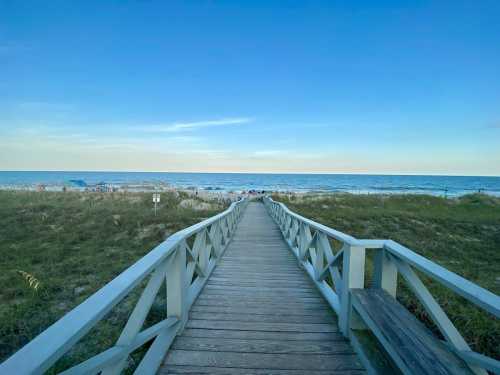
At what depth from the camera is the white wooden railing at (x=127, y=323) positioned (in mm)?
932

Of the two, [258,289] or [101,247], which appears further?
[101,247]

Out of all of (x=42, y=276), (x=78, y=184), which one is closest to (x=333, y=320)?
(x=42, y=276)

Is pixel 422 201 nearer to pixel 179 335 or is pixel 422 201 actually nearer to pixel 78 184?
pixel 179 335

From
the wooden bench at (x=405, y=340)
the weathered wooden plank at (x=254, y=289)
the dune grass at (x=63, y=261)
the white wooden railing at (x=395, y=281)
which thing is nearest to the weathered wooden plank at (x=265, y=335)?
the white wooden railing at (x=395, y=281)

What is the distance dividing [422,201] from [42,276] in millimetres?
26191

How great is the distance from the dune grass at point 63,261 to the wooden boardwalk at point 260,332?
0.77m

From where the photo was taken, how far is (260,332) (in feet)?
8.86

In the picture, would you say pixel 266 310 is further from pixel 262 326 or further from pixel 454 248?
pixel 454 248

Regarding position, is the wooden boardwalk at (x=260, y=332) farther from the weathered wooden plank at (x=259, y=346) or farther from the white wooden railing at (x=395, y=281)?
the white wooden railing at (x=395, y=281)

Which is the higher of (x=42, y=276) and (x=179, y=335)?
(x=179, y=335)

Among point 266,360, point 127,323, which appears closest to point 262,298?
point 266,360

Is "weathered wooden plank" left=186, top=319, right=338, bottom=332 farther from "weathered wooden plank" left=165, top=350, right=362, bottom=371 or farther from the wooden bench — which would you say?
the wooden bench

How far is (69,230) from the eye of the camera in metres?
9.65

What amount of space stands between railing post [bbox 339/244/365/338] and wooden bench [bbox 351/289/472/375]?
0.19m
